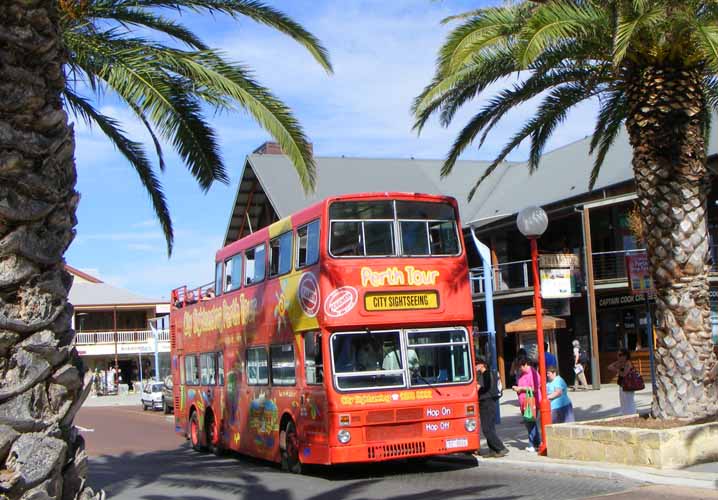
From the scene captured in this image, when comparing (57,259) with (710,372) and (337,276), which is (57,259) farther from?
(710,372)

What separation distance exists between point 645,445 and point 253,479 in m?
6.36

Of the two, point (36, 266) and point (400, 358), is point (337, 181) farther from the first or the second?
point (36, 266)

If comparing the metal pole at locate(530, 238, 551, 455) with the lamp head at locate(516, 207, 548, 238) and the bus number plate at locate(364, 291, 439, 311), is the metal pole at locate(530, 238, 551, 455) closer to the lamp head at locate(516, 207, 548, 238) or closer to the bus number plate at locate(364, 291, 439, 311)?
the lamp head at locate(516, 207, 548, 238)

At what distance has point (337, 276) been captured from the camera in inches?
529

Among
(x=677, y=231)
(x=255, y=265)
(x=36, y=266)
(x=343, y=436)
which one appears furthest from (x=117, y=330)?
(x=36, y=266)

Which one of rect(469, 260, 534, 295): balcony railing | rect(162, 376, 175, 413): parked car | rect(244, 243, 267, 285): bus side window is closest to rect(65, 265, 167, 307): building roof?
rect(162, 376, 175, 413): parked car

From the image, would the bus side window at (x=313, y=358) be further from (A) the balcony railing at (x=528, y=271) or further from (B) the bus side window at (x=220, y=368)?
(A) the balcony railing at (x=528, y=271)

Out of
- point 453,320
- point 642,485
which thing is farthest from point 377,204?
point 642,485

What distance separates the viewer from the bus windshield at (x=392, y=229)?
543 inches

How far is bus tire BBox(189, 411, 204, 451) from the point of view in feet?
68.0

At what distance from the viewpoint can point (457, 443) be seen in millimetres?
13836

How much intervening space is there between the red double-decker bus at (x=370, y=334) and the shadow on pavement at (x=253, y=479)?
49 centimetres

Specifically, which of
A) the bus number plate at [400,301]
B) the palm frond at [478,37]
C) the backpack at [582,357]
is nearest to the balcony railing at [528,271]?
the backpack at [582,357]

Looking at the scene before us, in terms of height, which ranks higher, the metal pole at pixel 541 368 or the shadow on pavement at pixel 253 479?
the metal pole at pixel 541 368
